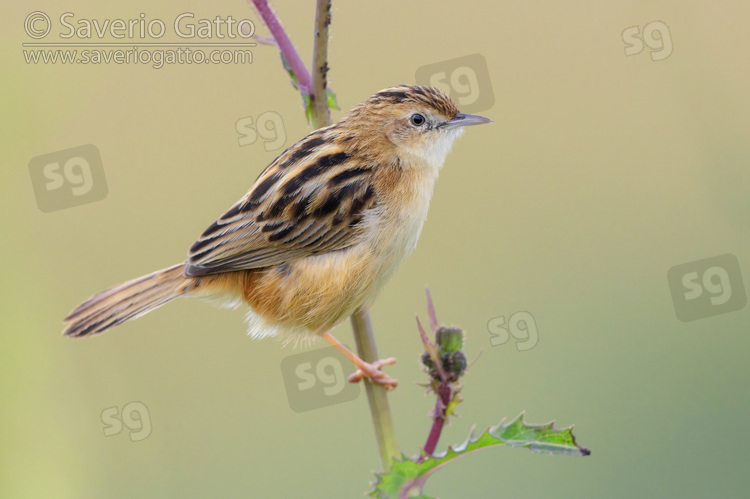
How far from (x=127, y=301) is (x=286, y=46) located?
6.73 feet

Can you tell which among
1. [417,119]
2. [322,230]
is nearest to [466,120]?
[417,119]

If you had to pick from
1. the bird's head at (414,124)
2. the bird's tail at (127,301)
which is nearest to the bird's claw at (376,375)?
the bird's tail at (127,301)

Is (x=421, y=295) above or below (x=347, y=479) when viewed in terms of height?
above

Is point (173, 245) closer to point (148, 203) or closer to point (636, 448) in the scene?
point (148, 203)

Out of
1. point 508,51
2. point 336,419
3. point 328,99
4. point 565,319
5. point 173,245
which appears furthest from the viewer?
point 508,51

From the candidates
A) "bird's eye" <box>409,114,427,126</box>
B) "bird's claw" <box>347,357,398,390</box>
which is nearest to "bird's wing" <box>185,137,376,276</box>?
"bird's eye" <box>409,114,427,126</box>

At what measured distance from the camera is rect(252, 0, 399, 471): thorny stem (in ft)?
7.49

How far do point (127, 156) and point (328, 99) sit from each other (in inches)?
129

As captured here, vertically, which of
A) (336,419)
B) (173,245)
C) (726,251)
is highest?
(173,245)

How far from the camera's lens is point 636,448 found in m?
4.54

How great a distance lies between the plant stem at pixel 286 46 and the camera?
2414mm

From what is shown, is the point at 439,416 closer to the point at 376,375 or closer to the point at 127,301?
the point at 376,375

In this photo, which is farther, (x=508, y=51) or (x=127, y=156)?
(x=508, y=51)

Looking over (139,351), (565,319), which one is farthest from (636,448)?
(139,351)
